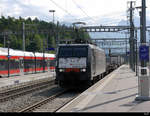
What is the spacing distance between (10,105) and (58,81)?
5053 mm

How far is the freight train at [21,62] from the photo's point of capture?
31191mm

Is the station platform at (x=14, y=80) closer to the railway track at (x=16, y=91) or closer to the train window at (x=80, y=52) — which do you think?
the railway track at (x=16, y=91)

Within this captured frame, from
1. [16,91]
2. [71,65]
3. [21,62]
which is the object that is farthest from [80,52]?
A: [21,62]

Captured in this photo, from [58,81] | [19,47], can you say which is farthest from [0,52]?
[19,47]

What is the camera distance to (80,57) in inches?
720

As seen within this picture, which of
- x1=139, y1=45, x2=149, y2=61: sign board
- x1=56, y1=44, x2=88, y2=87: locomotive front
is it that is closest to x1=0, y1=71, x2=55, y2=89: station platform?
x1=56, y1=44, x2=88, y2=87: locomotive front

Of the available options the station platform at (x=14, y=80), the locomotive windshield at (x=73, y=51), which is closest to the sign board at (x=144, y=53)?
the locomotive windshield at (x=73, y=51)

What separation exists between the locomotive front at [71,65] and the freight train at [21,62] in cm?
1321

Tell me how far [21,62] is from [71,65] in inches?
759

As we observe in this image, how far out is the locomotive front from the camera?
17734 mm

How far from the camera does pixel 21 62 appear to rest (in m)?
36.2

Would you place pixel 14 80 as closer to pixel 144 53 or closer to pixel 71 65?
pixel 71 65

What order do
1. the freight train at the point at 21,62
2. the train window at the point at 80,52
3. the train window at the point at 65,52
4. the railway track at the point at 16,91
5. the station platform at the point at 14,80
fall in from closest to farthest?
1. the railway track at the point at 16,91
2. the train window at the point at 80,52
3. the train window at the point at 65,52
4. the station platform at the point at 14,80
5. the freight train at the point at 21,62

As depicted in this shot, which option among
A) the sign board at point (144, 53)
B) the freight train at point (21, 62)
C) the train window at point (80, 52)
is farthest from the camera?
the freight train at point (21, 62)
